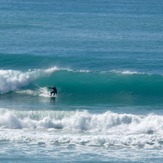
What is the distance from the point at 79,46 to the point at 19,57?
23.8ft

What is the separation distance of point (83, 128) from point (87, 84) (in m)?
9.73

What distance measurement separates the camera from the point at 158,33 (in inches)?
2921

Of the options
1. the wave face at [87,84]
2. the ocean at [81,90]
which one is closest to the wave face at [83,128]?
the ocean at [81,90]

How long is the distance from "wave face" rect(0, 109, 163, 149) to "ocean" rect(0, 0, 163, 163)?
4 centimetres

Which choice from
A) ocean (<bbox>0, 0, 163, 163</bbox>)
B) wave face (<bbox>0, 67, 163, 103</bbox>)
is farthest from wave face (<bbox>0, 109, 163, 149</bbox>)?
wave face (<bbox>0, 67, 163, 103</bbox>)

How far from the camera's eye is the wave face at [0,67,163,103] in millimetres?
51375

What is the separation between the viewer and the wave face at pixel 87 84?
5138 centimetres

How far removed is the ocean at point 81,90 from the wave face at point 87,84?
2.1 inches

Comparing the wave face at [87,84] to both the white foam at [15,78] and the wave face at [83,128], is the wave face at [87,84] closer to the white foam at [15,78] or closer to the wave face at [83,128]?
the white foam at [15,78]

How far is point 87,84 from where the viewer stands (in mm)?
53344

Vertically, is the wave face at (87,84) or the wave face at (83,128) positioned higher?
the wave face at (87,84)

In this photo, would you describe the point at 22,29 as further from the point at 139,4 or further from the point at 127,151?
the point at 127,151

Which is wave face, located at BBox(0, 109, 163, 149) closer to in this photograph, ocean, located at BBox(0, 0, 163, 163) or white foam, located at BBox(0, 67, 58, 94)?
ocean, located at BBox(0, 0, 163, 163)

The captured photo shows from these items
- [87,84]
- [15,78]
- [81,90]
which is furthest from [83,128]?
[15,78]
